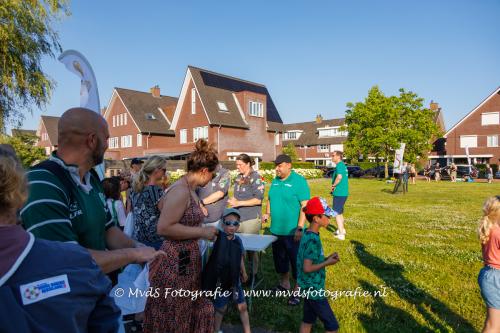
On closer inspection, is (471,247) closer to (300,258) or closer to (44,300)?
(300,258)

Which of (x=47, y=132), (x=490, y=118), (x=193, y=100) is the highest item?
(x=193, y=100)

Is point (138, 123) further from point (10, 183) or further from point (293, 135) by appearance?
point (293, 135)

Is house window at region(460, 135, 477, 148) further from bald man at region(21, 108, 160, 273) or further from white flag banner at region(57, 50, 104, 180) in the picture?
bald man at region(21, 108, 160, 273)

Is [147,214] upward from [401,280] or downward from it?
upward

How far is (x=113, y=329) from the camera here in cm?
152

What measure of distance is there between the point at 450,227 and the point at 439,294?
19.8ft

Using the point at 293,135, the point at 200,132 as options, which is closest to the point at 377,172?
the point at 200,132

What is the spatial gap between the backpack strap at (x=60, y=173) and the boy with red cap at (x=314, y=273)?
252 centimetres

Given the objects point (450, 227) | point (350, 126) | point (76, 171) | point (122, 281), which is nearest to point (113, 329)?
point (76, 171)

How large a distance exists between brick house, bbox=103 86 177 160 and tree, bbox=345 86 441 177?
24.3m

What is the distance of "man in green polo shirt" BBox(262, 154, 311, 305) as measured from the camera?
561 cm

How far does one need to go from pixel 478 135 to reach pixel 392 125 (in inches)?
743

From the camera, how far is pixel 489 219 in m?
3.40

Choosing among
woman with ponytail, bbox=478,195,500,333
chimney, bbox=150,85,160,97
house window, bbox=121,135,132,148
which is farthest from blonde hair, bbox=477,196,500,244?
chimney, bbox=150,85,160,97
